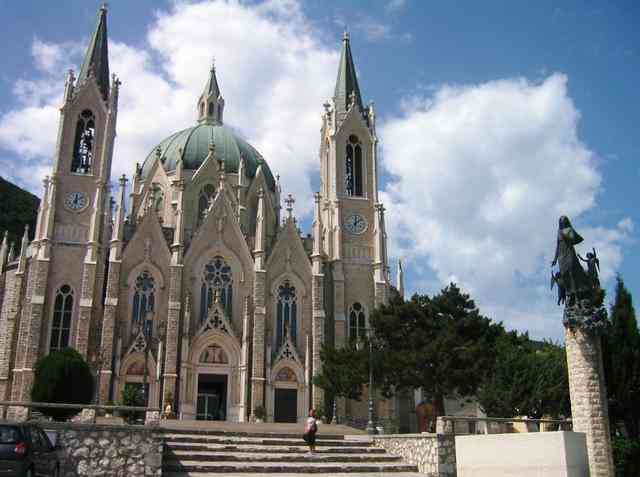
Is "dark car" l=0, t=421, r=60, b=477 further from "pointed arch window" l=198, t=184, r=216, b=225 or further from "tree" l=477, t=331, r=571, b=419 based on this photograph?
"pointed arch window" l=198, t=184, r=216, b=225

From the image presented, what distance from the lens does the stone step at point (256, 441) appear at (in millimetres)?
22469

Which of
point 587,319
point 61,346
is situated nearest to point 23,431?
point 587,319

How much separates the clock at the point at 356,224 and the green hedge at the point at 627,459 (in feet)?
91.1

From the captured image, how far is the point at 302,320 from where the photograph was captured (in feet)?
147

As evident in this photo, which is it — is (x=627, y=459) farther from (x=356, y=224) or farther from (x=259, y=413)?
(x=356, y=224)

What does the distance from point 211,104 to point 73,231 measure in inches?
895

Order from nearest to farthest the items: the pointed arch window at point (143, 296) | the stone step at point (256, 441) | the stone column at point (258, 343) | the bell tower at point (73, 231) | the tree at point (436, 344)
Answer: the stone step at point (256, 441), the tree at point (436, 344), the bell tower at point (73, 231), the stone column at point (258, 343), the pointed arch window at point (143, 296)

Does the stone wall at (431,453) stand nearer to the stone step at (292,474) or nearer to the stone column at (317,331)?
the stone step at (292,474)

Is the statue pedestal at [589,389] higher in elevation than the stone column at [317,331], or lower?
lower

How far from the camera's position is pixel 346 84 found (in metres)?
53.0

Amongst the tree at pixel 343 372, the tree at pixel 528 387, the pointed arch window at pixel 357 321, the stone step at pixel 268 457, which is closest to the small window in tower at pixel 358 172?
the pointed arch window at pixel 357 321

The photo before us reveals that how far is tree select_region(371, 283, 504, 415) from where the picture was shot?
111ft

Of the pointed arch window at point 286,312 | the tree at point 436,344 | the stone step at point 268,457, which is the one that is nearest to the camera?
the stone step at point 268,457

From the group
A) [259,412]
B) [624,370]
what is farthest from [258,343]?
[624,370]
